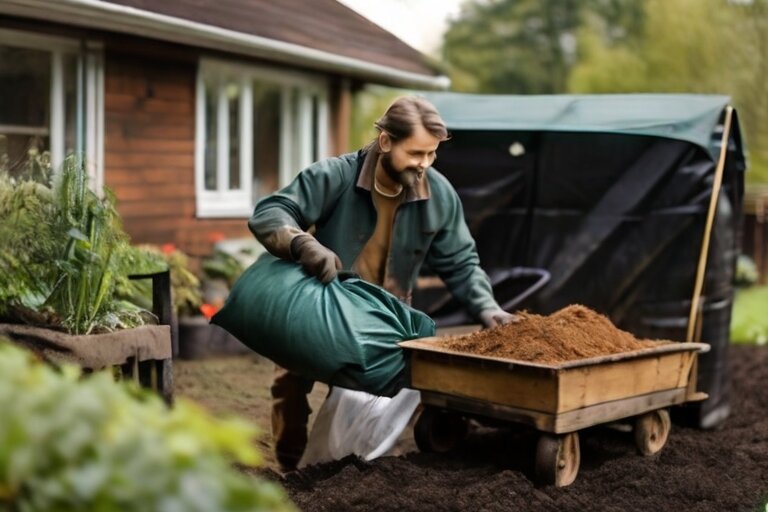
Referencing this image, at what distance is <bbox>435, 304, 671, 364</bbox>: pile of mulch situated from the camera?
4.40 meters

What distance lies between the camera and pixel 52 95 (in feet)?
28.0

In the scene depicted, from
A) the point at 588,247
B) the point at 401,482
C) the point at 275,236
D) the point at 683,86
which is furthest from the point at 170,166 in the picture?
the point at 683,86

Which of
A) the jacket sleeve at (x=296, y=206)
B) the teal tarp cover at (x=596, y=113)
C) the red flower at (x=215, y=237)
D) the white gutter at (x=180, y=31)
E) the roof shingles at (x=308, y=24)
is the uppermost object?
the roof shingles at (x=308, y=24)

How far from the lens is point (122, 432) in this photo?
183 cm

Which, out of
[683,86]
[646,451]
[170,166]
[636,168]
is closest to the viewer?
[646,451]

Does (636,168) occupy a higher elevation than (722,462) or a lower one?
higher

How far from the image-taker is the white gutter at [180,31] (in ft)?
24.3

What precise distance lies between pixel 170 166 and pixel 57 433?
811cm

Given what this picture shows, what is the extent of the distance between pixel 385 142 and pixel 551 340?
115cm

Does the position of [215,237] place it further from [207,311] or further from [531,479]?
[531,479]

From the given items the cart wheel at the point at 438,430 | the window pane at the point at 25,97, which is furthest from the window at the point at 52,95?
the cart wheel at the point at 438,430

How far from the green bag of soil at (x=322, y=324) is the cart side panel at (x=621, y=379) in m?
0.78

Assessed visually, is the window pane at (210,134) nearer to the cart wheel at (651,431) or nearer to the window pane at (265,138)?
the window pane at (265,138)

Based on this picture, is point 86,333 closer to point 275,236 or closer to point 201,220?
point 275,236
